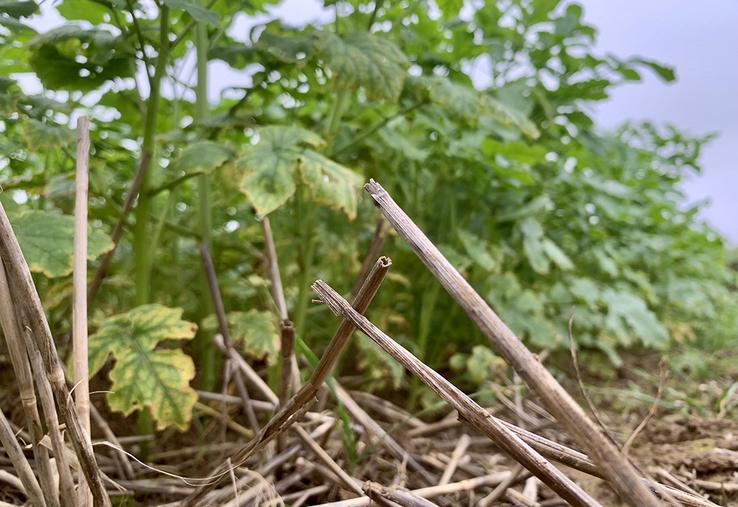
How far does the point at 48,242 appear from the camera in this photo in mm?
869

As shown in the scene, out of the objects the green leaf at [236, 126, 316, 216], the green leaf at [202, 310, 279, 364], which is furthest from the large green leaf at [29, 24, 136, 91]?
the green leaf at [202, 310, 279, 364]

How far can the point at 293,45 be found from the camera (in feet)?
3.71

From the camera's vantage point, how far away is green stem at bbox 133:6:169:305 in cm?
104

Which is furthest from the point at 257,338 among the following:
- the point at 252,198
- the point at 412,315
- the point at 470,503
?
the point at 412,315

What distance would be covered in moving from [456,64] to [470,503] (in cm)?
111

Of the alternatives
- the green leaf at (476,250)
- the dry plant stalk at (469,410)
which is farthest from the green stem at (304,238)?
the dry plant stalk at (469,410)

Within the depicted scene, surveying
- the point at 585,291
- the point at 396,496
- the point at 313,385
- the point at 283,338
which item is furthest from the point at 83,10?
the point at 585,291

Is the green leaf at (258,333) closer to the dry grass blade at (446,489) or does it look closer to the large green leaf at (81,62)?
the dry grass blade at (446,489)

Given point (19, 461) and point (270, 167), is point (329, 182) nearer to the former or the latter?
point (270, 167)

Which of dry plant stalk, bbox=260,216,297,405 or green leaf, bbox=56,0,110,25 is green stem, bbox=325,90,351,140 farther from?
green leaf, bbox=56,0,110,25

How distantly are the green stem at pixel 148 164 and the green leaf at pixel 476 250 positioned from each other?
2.46 ft

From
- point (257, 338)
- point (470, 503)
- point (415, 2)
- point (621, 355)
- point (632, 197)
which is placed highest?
point (415, 2)

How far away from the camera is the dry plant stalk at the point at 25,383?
2.11 feet

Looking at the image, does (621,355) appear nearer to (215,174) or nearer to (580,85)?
(580,85)
